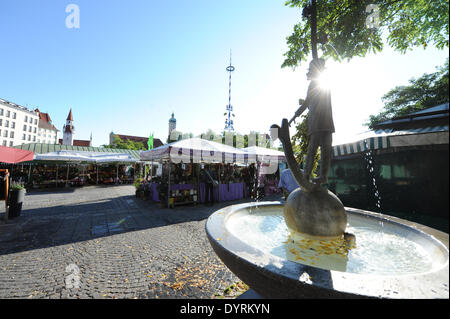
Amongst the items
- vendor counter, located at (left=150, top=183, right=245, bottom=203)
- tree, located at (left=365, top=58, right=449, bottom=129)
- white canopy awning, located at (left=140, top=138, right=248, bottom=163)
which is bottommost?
vendor counter, located at (left=150, top=183, right=245, bottom=203)

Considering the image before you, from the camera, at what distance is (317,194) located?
2.72 meters

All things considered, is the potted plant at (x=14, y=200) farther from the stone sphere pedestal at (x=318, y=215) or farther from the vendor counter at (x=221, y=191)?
the stone sphere pedestal at (x=318, y=215)

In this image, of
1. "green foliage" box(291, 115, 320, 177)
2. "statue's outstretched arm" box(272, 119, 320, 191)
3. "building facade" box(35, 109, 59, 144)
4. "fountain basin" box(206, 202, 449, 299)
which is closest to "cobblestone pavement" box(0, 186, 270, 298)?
"fountain basin" box(206, 202, 449, 299)

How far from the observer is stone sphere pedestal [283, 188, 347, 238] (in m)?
2.52

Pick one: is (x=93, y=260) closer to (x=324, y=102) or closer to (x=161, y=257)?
(x=161, y=257)

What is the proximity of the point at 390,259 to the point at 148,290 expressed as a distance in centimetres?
334

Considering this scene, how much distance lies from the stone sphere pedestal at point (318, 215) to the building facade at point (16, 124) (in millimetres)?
83981

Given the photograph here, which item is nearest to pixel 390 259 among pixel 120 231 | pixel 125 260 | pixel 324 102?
pixel 324 102

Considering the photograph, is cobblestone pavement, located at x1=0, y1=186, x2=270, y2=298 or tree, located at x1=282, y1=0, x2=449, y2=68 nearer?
cobblestone pavement, located at x1=0, y1=186, x2=270, y2=298

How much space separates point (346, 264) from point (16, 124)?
90185 millimetres

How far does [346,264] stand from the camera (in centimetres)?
213

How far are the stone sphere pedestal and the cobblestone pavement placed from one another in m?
1.63

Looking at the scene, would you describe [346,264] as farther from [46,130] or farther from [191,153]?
[46,130]

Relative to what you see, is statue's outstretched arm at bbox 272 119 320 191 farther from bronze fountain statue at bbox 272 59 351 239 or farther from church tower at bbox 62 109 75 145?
church tower at bbox 62 109 75 145
